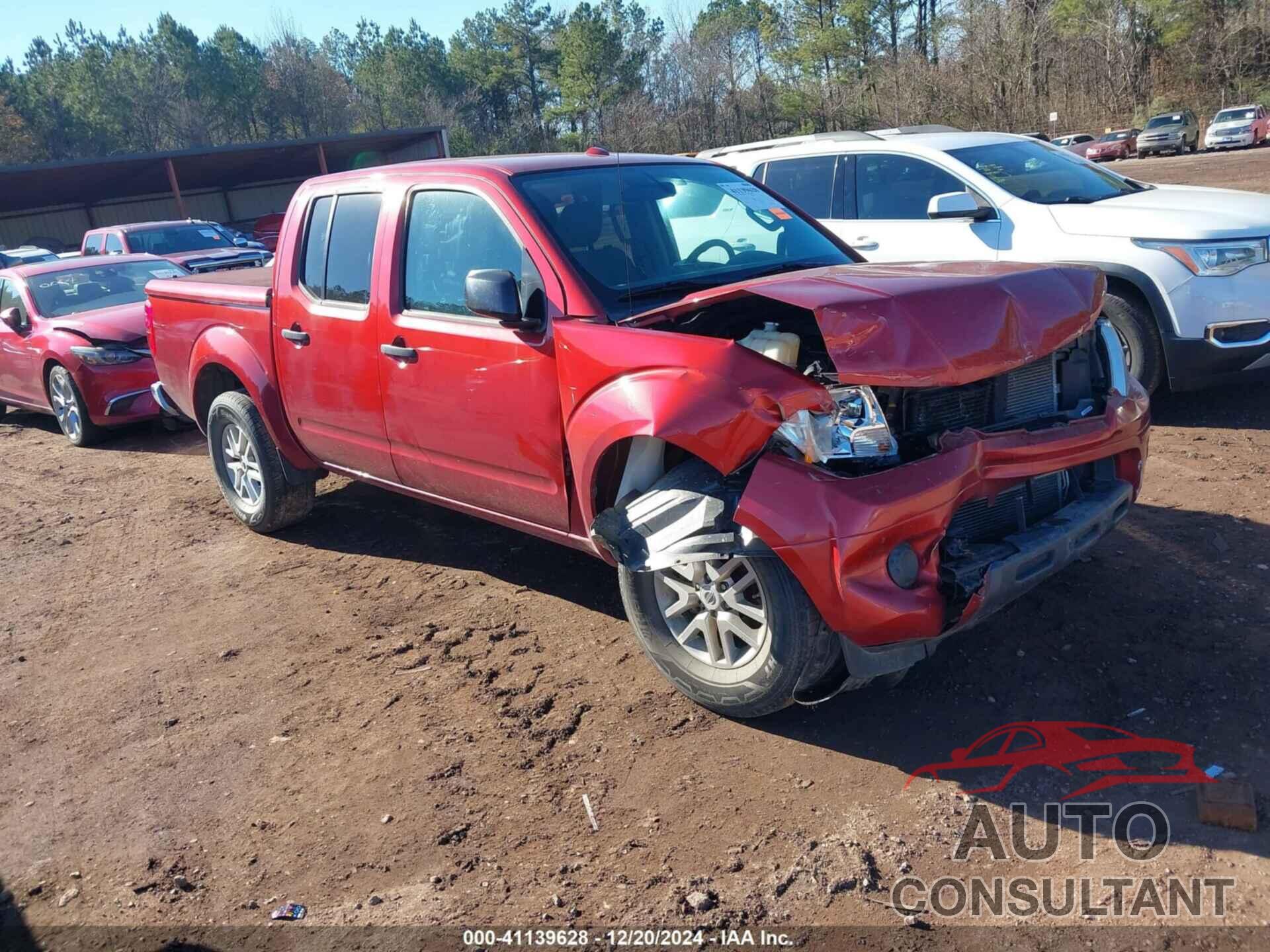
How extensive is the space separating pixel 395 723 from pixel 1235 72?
51161mm

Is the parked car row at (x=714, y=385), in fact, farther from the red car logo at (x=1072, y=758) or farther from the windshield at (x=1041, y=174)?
the windshield at (x=1041, y=174)

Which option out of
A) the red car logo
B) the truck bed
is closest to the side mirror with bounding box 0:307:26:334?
the truck bed

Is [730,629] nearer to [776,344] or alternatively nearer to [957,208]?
[776,344]

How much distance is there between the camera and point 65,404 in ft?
30.7

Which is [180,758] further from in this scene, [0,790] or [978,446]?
[978,446]

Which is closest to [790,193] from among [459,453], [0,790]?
[459,453]

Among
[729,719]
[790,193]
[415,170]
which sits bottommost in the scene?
[729,719]

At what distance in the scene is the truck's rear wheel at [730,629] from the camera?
327 cm

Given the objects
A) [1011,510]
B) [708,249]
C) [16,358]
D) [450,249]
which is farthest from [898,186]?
[16,358]

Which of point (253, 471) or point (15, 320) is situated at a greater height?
point (15, 320)

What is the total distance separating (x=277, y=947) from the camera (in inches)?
112

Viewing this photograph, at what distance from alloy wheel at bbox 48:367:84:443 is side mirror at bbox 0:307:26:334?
1.89 ft

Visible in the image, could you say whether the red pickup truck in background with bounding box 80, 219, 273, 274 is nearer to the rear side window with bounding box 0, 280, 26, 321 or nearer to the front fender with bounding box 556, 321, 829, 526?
the rear side window with bounding box 0, 280, 26, 321

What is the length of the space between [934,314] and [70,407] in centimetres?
860
